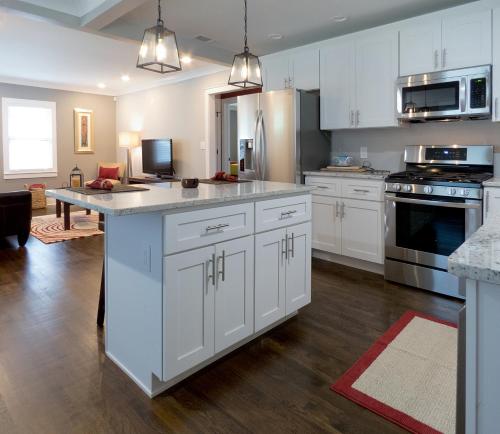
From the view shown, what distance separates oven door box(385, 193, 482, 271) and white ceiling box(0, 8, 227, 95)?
10.7 ft

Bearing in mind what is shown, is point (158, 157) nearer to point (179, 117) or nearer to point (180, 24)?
point (179, 117)

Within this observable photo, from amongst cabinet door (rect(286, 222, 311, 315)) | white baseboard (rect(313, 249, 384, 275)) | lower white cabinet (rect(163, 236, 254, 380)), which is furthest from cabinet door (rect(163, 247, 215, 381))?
white baseboard (rect(313, 249, 384, 275))

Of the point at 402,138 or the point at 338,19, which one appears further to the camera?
the point at 402,138

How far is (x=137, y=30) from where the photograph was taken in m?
4.02

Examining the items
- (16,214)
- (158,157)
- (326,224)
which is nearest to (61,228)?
(16,214)

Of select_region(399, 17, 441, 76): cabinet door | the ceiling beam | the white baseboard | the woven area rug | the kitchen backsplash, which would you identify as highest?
the ceiling beam

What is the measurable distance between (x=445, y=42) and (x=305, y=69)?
1.46 metres

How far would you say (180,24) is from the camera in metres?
3.91

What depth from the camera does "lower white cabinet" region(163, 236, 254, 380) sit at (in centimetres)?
178

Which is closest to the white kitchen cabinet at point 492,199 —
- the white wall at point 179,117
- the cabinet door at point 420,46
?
the cabinet door at point 420,46

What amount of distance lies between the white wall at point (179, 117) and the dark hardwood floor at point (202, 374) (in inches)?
149

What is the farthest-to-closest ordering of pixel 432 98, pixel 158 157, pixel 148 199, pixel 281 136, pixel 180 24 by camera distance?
pixel 158 157, pixel 281 136, pixel 180 24, pixel 432 98, pixel 148 199

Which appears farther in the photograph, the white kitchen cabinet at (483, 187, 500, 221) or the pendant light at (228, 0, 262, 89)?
the white kitchen cabinet at (483, 187, 500, 221)

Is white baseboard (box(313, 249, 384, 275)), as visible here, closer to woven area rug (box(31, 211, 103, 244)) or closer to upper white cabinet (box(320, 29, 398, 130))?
upper white cabinet (box(320, 29, 398, 130))
